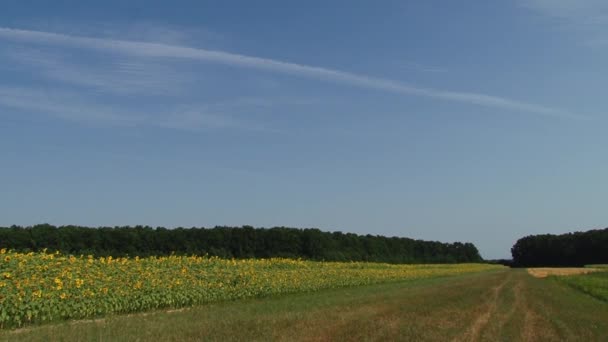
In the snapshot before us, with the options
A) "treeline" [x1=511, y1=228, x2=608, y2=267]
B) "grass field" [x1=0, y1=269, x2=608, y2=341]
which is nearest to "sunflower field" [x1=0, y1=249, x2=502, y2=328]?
"grass field" [x1=0, y1=269, x2=608, y2=341]

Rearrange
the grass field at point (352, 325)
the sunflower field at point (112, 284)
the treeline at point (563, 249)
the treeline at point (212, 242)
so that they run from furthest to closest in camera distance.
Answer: the treeline at point (563, 249), the treeline at point (212, 242), the sunflower field at point (112, 284), the grass field at point (352, 325)

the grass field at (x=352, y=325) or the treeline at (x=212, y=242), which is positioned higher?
the treeline at (x=212, y=242)

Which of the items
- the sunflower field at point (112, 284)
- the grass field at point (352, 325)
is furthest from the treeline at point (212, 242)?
the grass field at point (352, 325)

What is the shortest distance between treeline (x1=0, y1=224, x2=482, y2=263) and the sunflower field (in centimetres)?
1400

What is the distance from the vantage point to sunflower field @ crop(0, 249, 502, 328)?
54.3 feet

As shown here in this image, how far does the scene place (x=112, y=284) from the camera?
20547 mm

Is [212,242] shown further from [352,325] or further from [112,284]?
[352,325]

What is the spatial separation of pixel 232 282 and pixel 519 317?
47.3 ft

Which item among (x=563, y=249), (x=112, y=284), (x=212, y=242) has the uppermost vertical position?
(x=563, y=249)

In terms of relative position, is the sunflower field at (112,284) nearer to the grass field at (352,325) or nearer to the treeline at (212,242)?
the grass field at (352,325)

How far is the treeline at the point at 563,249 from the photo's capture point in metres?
132

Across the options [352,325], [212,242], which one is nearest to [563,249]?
[212,242]

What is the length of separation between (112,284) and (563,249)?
138 meters

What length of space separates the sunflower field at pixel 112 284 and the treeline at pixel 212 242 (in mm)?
13995
